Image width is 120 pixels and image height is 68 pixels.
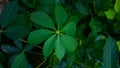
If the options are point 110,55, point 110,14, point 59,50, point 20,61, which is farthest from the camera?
point 110,14

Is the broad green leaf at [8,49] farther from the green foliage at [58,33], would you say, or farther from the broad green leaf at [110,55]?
the broad green leaf at [110,55]

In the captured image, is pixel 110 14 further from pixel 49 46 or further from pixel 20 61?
pixel 20 61

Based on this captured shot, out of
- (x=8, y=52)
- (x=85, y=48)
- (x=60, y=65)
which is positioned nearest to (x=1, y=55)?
(x=8, y=52)

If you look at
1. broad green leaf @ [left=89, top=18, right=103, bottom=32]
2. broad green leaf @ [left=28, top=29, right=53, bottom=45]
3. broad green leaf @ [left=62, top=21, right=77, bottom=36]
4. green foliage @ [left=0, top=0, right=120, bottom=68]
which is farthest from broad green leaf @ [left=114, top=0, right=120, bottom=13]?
broad green leaf @ [left=28, top=29, right=53, bottom=45]

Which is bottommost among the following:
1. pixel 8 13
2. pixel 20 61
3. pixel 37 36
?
pixel 20 61

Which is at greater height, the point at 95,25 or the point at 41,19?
the point at 41,19

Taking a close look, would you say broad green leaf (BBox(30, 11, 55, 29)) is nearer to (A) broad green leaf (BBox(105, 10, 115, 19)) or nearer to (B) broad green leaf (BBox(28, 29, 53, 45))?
(B) broad green leaf (BBox(28, 29, 53, 45))

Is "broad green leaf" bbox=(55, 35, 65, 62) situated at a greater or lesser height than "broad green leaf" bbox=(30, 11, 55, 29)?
lesser

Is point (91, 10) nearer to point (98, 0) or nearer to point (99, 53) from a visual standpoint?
point (98, 0)

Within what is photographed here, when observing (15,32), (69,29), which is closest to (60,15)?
(69,29)
